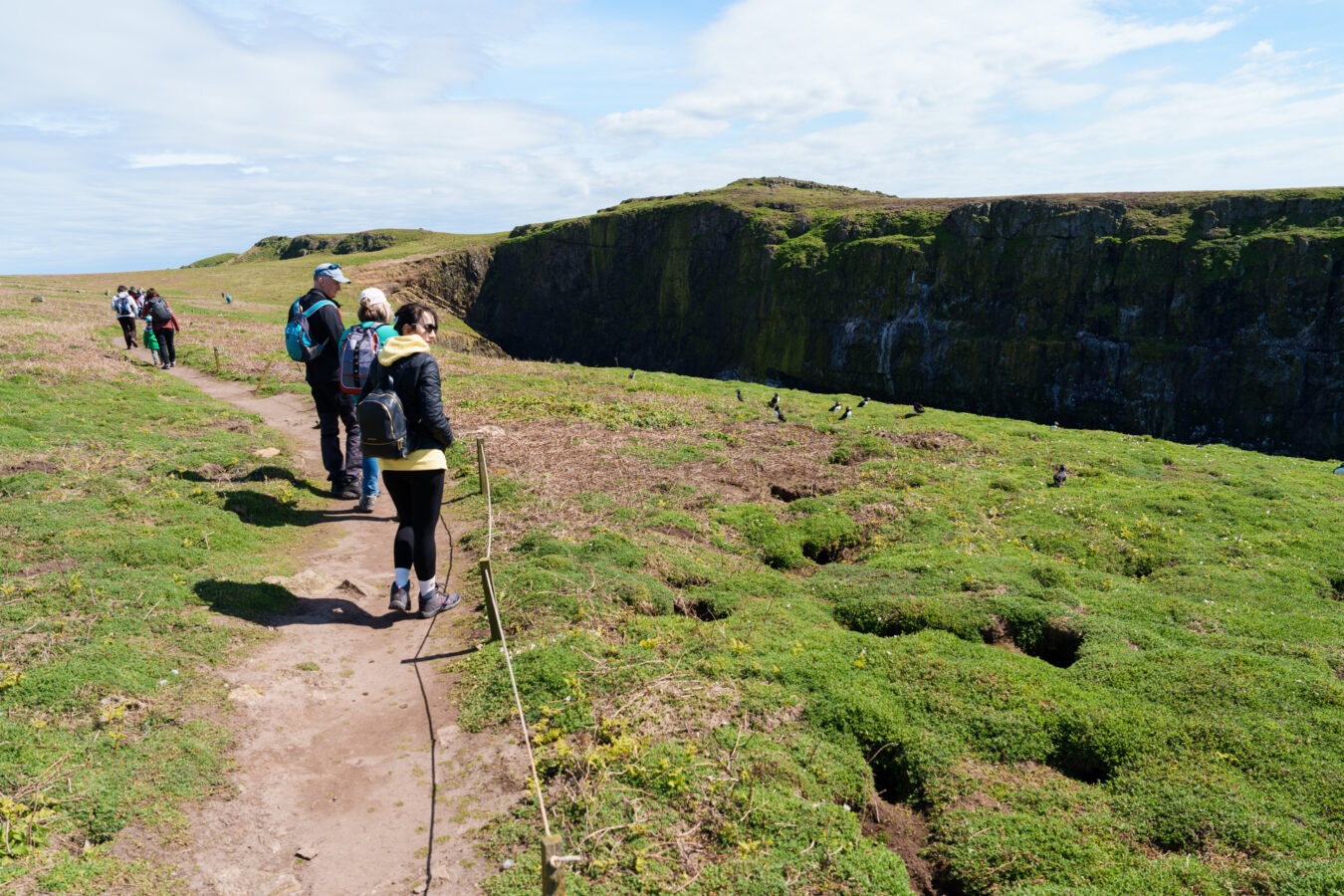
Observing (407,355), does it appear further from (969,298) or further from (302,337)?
(969,298)

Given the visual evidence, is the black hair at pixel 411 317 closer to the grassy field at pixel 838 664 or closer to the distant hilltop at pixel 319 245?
the grassy field at pixel 838 664

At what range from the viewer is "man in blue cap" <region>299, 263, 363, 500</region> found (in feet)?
42.0

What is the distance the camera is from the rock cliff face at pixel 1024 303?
67.1 metres

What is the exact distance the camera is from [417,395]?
9102mm

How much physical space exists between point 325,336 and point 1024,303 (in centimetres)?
8289

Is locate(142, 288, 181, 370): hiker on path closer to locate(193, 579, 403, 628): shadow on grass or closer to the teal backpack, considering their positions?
the teal backpack

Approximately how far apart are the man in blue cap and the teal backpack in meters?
0.05

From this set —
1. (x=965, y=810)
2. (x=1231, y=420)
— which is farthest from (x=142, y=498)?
(x=1231, y=420)

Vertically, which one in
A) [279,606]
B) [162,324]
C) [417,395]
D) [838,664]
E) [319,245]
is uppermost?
[319,245]

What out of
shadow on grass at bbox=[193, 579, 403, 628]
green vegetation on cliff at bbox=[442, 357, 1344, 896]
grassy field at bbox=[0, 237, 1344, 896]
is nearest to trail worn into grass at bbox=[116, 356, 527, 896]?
shadow on grass at bbox=[193, 579, 403, 628]

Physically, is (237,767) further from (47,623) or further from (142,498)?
(142,498)

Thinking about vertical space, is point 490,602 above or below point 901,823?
above

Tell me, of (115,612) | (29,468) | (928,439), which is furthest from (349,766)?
(928,439)

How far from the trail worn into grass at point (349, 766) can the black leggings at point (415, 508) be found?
117cm
